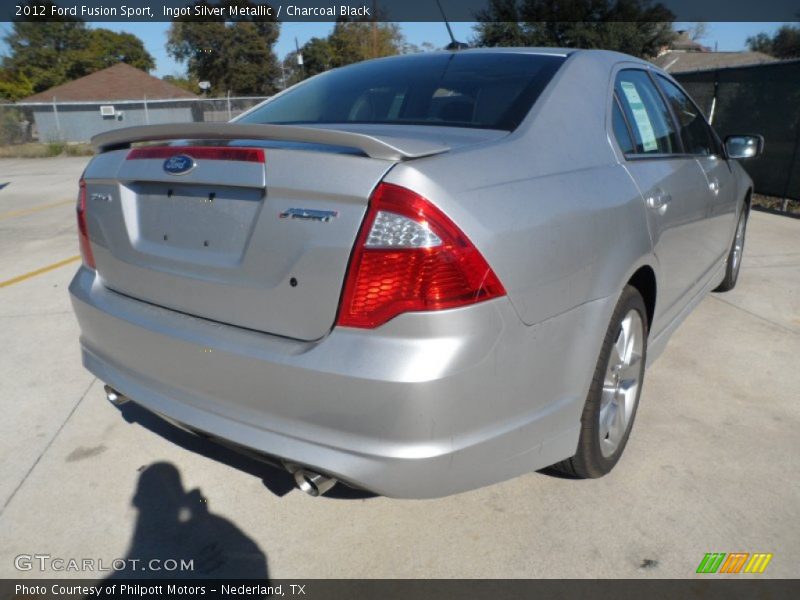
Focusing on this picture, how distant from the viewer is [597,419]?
2178mm

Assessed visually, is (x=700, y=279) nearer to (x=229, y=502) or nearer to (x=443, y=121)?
(x=443, y=121)

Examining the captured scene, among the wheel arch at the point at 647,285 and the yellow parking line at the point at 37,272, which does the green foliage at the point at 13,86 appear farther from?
the wheel arch at the point at 647,285

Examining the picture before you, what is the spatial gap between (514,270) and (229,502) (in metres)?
1.43

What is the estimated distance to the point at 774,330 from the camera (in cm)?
407

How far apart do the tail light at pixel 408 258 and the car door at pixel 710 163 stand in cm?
231

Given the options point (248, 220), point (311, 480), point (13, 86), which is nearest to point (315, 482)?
point (311, 480)

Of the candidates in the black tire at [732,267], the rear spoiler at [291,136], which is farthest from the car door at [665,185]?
the black tire at [732,267]

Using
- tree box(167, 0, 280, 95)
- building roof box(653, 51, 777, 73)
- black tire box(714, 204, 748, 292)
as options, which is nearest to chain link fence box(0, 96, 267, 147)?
tree box(167, 0, 280, 95)

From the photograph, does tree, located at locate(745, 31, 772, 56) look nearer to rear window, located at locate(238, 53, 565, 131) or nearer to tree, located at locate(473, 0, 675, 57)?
tree, located at locate(473, 0, 675, 57)

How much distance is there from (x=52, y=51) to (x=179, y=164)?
225 feet

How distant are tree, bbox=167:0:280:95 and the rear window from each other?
5653cm

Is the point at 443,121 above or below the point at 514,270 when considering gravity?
above

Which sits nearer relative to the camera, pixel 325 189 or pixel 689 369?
pixel 325 189

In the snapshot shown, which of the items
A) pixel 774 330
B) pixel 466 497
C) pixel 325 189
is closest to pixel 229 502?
pixel 466 497
